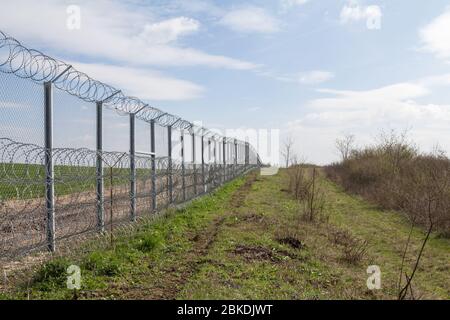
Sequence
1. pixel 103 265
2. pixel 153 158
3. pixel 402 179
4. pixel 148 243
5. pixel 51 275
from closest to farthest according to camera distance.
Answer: pixel 51 275 → pixel 103 265 → pixel 148 243 → pixel 153 158 → pixel 402 179

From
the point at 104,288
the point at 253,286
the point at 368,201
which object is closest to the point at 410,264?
the point at 253,286

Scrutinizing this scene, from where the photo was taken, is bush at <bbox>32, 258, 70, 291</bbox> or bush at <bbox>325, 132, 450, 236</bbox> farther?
bush at <bbox>325, 132, 450, 236</bbox>

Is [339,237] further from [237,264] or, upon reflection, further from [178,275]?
[178,275]

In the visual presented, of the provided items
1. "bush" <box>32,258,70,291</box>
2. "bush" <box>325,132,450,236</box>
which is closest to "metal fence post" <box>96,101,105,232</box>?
"bush" <box>32,258,70,291</box>

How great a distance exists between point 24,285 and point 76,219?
183 centimetres

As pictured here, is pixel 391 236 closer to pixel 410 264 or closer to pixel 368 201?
pixel 410 264

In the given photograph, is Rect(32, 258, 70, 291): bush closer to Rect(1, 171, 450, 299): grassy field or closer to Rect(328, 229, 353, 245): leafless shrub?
Rect(1, 171, 450, 299): grassy field

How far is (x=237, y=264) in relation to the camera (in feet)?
21.1

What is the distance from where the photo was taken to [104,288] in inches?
205

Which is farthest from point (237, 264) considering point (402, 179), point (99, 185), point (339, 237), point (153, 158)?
point (402, 179)

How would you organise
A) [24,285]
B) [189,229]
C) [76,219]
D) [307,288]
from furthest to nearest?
[189,229] < [76,219] < [307,288] < [24,285]

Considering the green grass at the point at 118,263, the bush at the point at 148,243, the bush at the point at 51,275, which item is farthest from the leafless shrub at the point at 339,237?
the bush at the point at 51,275

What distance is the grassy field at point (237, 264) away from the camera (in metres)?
5.22

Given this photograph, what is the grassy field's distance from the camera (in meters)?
A: 5.22
